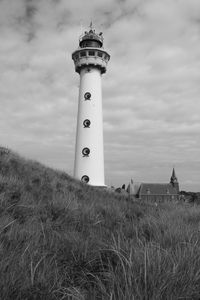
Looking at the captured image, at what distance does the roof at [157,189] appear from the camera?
220ft

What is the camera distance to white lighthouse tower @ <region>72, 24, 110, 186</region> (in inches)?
1040

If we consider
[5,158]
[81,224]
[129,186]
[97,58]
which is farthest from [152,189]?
[81,224]

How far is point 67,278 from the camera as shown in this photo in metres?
3.17

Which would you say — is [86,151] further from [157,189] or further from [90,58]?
[157,189]

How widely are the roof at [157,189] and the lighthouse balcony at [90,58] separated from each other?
40.4 m

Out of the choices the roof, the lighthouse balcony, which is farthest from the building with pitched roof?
the lighthouse balcony

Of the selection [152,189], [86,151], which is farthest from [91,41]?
[152,189]

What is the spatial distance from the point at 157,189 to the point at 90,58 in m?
44.0

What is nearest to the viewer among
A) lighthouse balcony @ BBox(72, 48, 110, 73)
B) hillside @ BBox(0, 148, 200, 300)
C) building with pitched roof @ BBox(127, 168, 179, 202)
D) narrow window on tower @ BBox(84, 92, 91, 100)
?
hillside @ BBox(0, 148, 200, 300)

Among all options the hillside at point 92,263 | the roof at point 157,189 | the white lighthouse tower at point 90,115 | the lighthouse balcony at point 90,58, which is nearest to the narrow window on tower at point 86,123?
the white lighthouse tower at point 90,115

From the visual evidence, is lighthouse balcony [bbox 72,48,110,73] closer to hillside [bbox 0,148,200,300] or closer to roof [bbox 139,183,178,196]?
hillside [bbox 0,148,200,300]

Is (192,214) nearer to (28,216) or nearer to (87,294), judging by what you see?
(28,216)

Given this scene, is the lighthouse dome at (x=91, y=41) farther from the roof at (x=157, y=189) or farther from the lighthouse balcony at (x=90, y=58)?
the roof at (x=157, y=189)

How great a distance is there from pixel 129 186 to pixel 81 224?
64.5 meters
